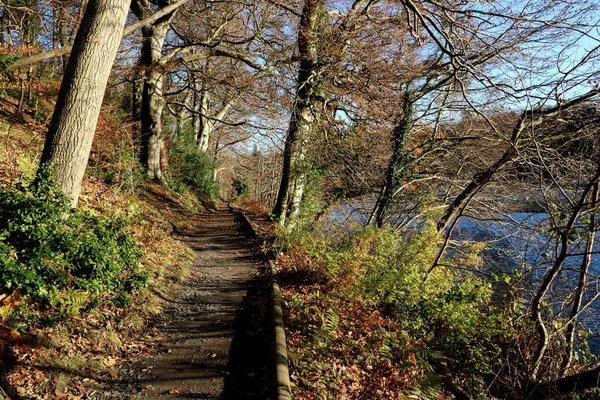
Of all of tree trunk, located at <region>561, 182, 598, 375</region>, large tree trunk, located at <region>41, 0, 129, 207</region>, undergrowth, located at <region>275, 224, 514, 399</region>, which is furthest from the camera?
tree trunk, located at <region>561, 182, 598, 375</region>

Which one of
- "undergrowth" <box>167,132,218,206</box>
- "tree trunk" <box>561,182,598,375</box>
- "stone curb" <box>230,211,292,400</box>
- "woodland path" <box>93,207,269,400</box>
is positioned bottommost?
"woodland path" <box>93,207,269,400</box>

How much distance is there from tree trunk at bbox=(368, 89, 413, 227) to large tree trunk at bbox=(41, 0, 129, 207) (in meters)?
8.94

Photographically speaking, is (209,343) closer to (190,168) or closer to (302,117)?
(302,117)

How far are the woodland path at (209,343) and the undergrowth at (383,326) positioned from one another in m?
0.56

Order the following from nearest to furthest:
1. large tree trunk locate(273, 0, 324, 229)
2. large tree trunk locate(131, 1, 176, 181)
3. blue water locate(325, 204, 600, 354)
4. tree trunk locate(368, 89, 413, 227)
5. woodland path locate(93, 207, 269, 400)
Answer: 1. woodland path locate(93, 207, 269, 400)
2. blue water locate(325, 204, 600, 354)
3. large tree trunk locate(273, 0, 324, 229)
4. tree trunk locate(368, 89, 413, 227)
5. large tree trunk locate(131, 1, 176, 181)

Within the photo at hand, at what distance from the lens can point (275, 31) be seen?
14.2m

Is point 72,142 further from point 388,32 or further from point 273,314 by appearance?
point 388,32

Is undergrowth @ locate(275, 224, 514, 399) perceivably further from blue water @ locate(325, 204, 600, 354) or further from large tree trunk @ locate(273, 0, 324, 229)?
large tree trunk @ locate(273, 0, 324, 229)

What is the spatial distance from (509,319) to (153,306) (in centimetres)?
588

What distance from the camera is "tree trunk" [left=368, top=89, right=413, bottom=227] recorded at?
1148 centimetres

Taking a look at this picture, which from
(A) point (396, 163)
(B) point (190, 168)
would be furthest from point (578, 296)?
Result: (B) point (190, 168)

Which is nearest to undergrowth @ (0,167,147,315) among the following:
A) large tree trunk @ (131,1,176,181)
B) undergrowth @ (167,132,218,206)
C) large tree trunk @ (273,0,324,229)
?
large tree trunk @ (273,0,324,229)

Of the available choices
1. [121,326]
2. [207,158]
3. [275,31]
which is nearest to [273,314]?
[121,326]

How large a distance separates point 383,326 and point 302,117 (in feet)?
25.9
